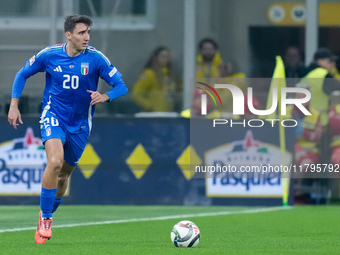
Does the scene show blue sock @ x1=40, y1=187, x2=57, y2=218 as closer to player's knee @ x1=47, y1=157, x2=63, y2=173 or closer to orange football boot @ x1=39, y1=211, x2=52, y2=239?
orange football boot @ x1=39, y1=211, x2=52, y2=239

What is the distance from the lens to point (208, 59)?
13.2m

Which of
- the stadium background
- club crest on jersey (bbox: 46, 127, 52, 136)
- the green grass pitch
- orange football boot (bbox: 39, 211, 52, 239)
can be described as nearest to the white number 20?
club crest on jersey (bbox: 46, 127, 52, 136)

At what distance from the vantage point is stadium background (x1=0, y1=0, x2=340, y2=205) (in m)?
13.0

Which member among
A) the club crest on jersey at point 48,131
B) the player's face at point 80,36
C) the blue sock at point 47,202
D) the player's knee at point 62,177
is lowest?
the blue sock at point 47,202

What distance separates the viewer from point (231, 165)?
13.1 m

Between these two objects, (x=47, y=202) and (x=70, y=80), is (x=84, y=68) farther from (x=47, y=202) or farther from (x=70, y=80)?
(x=47, y=202)

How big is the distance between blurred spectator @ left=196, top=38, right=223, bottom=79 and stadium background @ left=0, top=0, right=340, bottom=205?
0.28ft

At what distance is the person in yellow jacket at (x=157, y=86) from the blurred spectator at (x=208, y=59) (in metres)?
0.38

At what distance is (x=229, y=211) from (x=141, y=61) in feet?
7.48

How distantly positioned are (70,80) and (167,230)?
193 cm

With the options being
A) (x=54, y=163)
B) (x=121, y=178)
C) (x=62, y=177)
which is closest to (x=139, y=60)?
(x=121, y=178)

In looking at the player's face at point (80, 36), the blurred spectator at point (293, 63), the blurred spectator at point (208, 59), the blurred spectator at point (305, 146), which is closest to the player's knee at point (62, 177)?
the player's face at point (80, 36)

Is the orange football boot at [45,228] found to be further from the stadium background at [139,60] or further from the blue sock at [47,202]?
the stadium background at [139,60]

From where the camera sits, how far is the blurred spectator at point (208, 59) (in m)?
13.1
